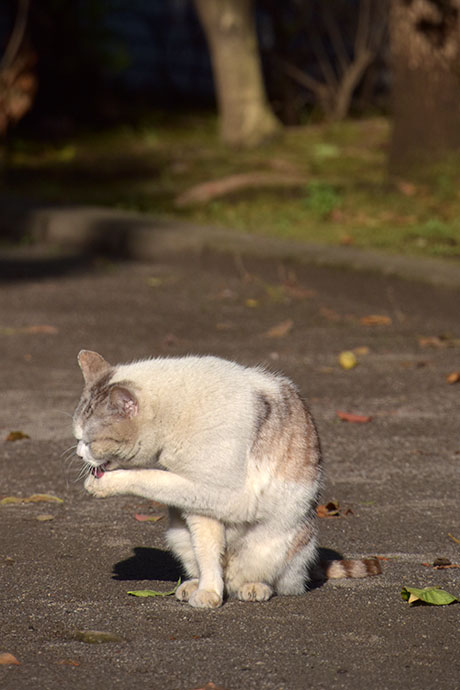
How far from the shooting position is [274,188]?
1238cm

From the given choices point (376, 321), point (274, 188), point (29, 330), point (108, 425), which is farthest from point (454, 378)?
point (274, 188)

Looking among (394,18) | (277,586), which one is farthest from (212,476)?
(394,18)

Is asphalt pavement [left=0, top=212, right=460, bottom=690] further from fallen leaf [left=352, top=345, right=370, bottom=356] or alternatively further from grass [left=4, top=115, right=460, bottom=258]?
grass [left=4, top=115, right=460, bottom=258]

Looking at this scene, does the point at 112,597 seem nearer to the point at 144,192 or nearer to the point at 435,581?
the point at 435,581

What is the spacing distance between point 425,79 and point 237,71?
214 inches

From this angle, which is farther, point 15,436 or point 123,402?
point 15,436

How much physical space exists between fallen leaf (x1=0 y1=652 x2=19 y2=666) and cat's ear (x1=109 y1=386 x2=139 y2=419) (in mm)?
777

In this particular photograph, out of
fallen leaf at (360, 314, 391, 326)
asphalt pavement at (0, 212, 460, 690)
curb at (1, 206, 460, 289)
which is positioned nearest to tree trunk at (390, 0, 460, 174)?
curb at (1, 206, 460, 289)

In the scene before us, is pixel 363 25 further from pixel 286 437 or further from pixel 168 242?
pixel 286 437

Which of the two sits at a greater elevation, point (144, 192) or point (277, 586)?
point (277, 586)

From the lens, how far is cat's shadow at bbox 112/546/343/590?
4180 millimetres

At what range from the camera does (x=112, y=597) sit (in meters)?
3.97

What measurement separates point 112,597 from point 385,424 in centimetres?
252

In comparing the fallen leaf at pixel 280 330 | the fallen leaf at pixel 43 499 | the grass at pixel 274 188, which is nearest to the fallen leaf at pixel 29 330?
the fallen leaf at pixel 280 330
